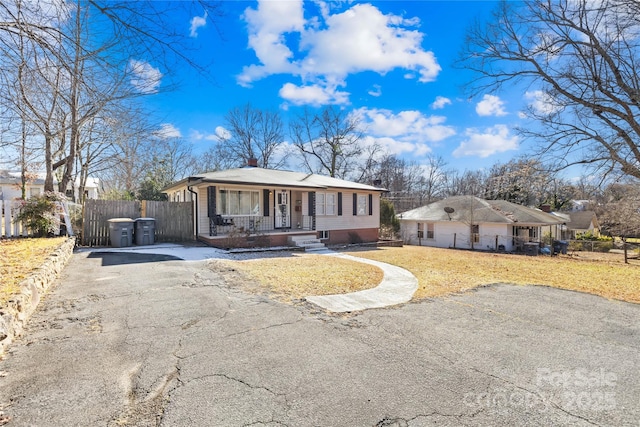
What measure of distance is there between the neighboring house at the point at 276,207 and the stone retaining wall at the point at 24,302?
7338 mm

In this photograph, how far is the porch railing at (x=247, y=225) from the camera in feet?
45.1

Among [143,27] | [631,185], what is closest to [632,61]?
[631,185]

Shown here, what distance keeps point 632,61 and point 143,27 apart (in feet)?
49.1

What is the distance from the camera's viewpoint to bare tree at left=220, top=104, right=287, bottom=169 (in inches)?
1373

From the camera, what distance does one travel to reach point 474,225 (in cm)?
2683

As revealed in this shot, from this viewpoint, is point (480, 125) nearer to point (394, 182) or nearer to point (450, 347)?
point (450, 347)

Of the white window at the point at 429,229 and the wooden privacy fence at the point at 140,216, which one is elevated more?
the wooden privacy fence at the point at 140,216

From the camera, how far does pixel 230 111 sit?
34625 mm

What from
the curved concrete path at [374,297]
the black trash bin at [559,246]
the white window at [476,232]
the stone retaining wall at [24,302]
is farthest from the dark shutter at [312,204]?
the black trash bin at [559,246]

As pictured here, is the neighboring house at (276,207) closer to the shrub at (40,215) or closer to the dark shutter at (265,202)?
the dark shutter at (265,202)

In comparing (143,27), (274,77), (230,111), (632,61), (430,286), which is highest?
(230,111)

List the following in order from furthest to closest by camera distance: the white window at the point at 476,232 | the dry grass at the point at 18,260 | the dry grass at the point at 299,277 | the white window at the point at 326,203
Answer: the white window at the point at 476,232 < the white window at the point at 326,203 < the dry grass at the point at 299,277 < the dry grass at the point at 18,260

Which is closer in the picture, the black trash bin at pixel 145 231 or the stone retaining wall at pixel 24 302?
the stone retaining wall at pixel 24 302

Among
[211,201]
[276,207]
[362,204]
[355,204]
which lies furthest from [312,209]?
[211,201]
